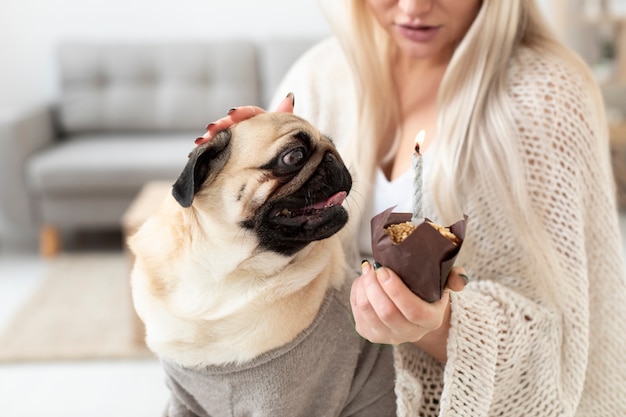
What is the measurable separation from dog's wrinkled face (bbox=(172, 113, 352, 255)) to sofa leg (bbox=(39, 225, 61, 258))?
2.83m

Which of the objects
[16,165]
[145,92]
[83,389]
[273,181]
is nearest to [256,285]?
[273,181]

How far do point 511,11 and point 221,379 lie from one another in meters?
0.72

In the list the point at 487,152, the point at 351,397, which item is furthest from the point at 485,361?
the point at 487,152

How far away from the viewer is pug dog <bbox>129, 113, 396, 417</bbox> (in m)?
0.87

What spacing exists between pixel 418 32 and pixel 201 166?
47 centimetres

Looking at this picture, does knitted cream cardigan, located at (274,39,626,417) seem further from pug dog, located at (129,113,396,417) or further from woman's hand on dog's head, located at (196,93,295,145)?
woman's hand on dog's head, located at (196,93,295,145)

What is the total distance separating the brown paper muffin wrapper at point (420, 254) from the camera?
669 mm

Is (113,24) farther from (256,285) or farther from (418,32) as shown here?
(256,285)

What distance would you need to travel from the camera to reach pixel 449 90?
1.17m

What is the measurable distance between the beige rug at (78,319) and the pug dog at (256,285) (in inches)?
63.5

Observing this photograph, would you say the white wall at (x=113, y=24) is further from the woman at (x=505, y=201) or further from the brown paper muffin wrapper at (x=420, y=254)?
the brown paper muffin wrapper at (x=420, y=254)

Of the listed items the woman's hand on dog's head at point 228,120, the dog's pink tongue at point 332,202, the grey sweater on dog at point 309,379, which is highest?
the woman's hand on dog's head at point 228,120

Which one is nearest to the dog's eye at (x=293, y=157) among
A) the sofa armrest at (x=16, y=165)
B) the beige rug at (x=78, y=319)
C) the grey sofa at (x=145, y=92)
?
the beige rug at (x=78, y=319)

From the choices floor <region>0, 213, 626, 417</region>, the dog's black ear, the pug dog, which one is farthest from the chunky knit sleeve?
floor <region>0, 213, 626, 417</region>
